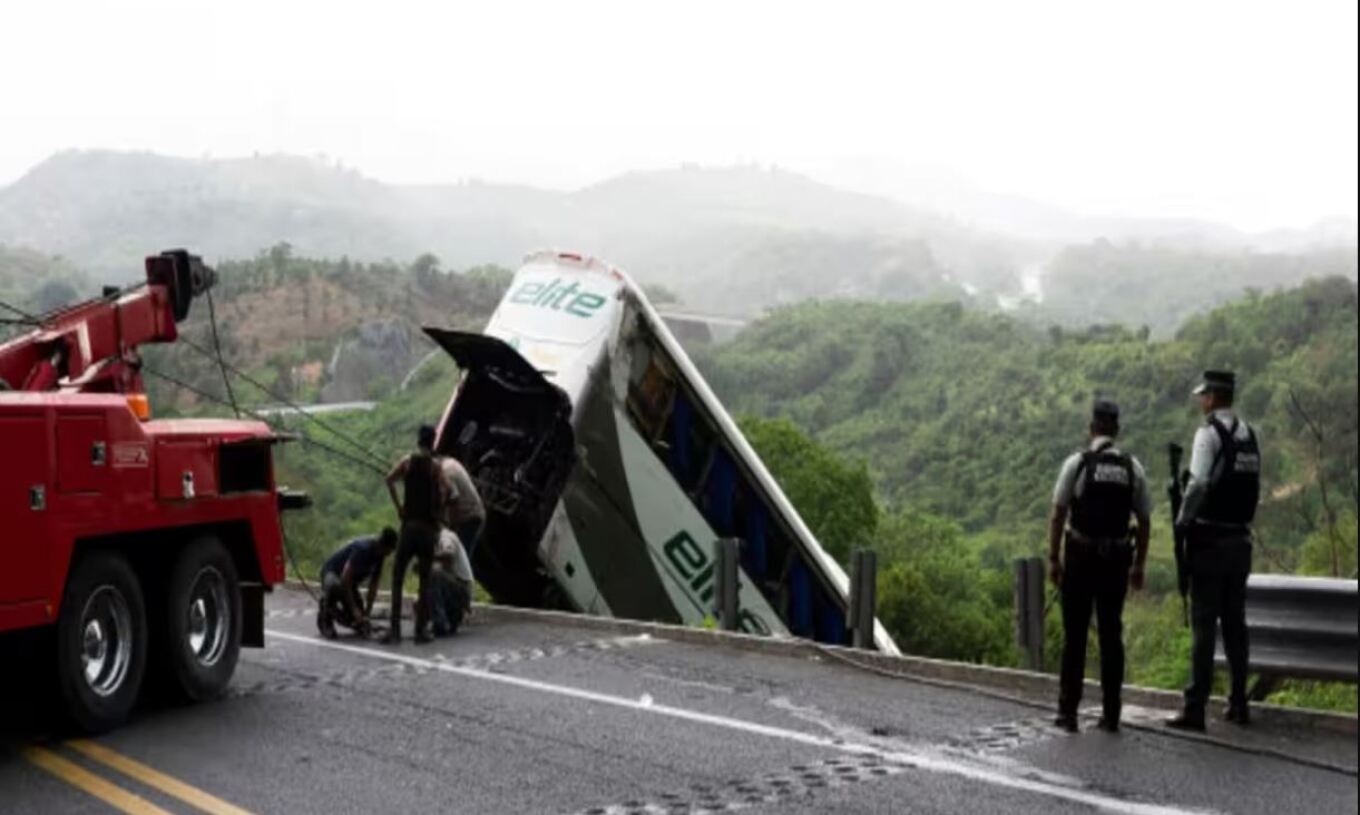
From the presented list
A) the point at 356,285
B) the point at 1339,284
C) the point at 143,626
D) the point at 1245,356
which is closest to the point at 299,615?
the point at 143,626

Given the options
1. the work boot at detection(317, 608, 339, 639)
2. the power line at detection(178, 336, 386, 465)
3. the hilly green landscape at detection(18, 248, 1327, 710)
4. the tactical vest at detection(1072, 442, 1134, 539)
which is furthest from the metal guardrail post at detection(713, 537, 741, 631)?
the tactical vest at detection(1072, 442, 1134, 539)

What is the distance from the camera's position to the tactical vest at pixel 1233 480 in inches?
293

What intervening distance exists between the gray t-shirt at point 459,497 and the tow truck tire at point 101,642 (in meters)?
4.48

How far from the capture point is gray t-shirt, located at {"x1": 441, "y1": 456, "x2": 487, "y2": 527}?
12461 millimetres

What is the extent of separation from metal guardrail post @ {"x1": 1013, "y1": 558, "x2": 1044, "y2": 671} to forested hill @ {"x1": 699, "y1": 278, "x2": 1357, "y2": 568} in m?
56.2

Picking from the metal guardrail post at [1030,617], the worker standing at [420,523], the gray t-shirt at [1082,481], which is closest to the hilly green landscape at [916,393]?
the worker standing at [420,523]

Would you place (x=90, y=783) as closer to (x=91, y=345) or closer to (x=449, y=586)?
(x=91, y=345)

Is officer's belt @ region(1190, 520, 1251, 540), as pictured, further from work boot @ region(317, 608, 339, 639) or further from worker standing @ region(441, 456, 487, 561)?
work boot @ region(317, 608, 339, 639)

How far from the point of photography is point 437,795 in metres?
6.33

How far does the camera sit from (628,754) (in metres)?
7.12

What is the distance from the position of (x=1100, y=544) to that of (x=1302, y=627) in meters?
1.27

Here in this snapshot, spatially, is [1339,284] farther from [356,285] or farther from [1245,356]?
[356,285]

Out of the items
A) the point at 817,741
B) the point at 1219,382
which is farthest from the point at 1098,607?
the point at 817,741

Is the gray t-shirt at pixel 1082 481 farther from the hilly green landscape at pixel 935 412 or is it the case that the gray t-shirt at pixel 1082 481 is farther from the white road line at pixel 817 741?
the hilly green landscape at pixel 935 412
